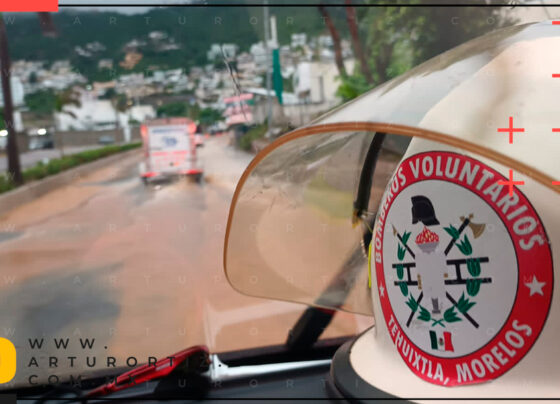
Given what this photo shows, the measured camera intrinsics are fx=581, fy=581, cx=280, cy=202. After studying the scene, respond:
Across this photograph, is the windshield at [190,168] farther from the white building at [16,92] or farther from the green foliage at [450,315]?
the green foliage at [450,315]

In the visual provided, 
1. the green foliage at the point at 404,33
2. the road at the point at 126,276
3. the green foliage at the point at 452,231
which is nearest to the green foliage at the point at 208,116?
the road at the point at 126,276

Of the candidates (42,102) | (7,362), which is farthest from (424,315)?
(42,102)

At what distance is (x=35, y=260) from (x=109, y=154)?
97.6 inches

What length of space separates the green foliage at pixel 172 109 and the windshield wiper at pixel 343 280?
3.05m

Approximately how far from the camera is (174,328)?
12.3 feet

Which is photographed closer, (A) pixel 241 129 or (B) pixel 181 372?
(B) pixel 181 372

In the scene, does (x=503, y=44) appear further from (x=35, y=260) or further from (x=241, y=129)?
(x=35, y=260)

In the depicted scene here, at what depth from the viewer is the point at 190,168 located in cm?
670

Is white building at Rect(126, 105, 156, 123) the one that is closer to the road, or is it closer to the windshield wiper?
the road

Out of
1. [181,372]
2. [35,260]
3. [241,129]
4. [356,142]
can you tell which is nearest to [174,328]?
[241,129]

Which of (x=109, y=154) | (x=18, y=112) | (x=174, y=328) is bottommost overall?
(x=174, y=328)

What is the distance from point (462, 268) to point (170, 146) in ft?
16.2

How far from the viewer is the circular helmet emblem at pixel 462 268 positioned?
1.14 meters

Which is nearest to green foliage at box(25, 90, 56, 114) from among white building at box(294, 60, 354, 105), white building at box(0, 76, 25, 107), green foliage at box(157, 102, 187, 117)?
white building at box(0, 76, 25, 107)
